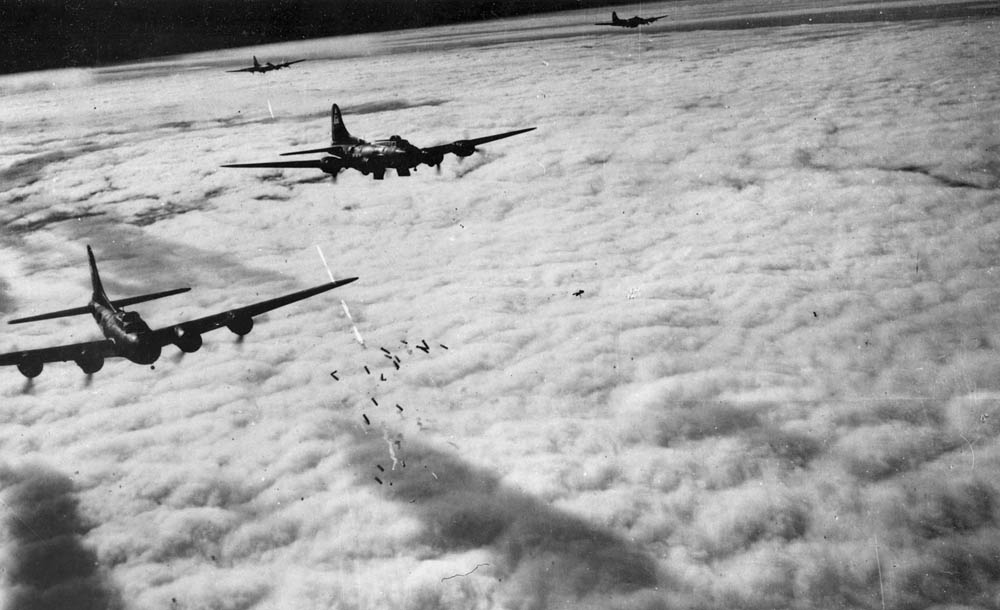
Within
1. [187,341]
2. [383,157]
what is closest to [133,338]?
[187,341]

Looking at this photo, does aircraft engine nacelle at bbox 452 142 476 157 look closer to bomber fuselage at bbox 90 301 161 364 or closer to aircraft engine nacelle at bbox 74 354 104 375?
bomber fuselage at bbox 90 301 161 364

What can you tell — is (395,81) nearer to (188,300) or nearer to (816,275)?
(188,300)

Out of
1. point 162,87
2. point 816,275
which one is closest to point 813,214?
point 816,275

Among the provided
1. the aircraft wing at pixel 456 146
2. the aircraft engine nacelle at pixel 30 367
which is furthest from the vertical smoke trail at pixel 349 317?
the aircraft engine nacelle at pixel 30 367

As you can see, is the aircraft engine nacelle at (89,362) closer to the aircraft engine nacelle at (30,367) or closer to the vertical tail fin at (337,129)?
the aircraft engine nacelle at (30,367)

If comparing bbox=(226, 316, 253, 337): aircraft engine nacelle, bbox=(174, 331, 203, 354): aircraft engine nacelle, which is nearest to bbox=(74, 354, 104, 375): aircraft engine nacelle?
bbox=(174, 331, 203, 354): aircraft engine nacelle

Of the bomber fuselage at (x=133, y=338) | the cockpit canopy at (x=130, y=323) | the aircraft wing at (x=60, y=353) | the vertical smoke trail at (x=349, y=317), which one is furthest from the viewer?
the vertical smoke trail at (x=349, y=317)
